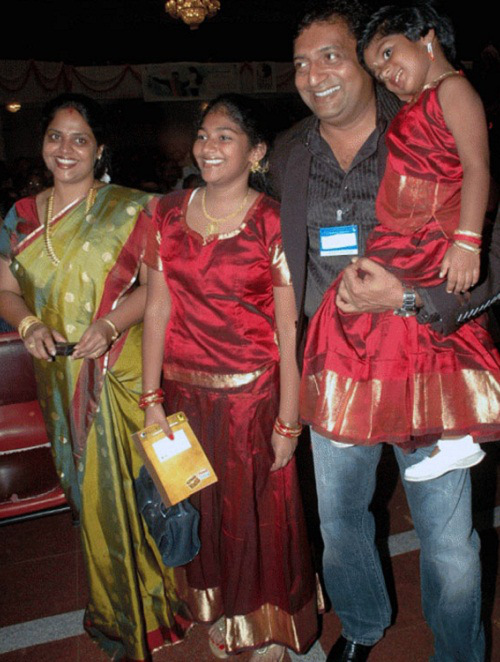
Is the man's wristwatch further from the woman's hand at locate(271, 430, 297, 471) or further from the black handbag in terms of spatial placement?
the black handbag

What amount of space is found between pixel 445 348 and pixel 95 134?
1272mm

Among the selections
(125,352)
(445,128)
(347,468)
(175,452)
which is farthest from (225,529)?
(445,128)

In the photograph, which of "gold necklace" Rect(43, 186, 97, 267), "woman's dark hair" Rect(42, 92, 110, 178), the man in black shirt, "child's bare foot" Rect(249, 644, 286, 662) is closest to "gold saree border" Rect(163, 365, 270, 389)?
the man in black shirt

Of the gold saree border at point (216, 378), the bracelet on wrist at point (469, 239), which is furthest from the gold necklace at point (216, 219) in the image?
the bracelet on wrist at point (469, 239)

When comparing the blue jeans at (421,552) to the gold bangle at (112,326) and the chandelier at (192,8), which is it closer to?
the gold bangle at (112,326)

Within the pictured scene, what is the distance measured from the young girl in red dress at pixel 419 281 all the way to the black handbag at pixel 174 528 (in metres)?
0.59

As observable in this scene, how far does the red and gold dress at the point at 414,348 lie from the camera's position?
49.2 inches

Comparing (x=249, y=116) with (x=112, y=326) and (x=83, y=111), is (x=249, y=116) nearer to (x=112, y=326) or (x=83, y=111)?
(x=83, y=111)

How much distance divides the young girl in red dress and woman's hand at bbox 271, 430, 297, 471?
29cm

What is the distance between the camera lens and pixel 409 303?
4.15ft

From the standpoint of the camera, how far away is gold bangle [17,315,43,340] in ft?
5.55

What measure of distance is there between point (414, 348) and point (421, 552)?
0.62m

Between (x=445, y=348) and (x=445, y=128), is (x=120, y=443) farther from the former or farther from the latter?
(x=445, y=128)

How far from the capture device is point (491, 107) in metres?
1.33
